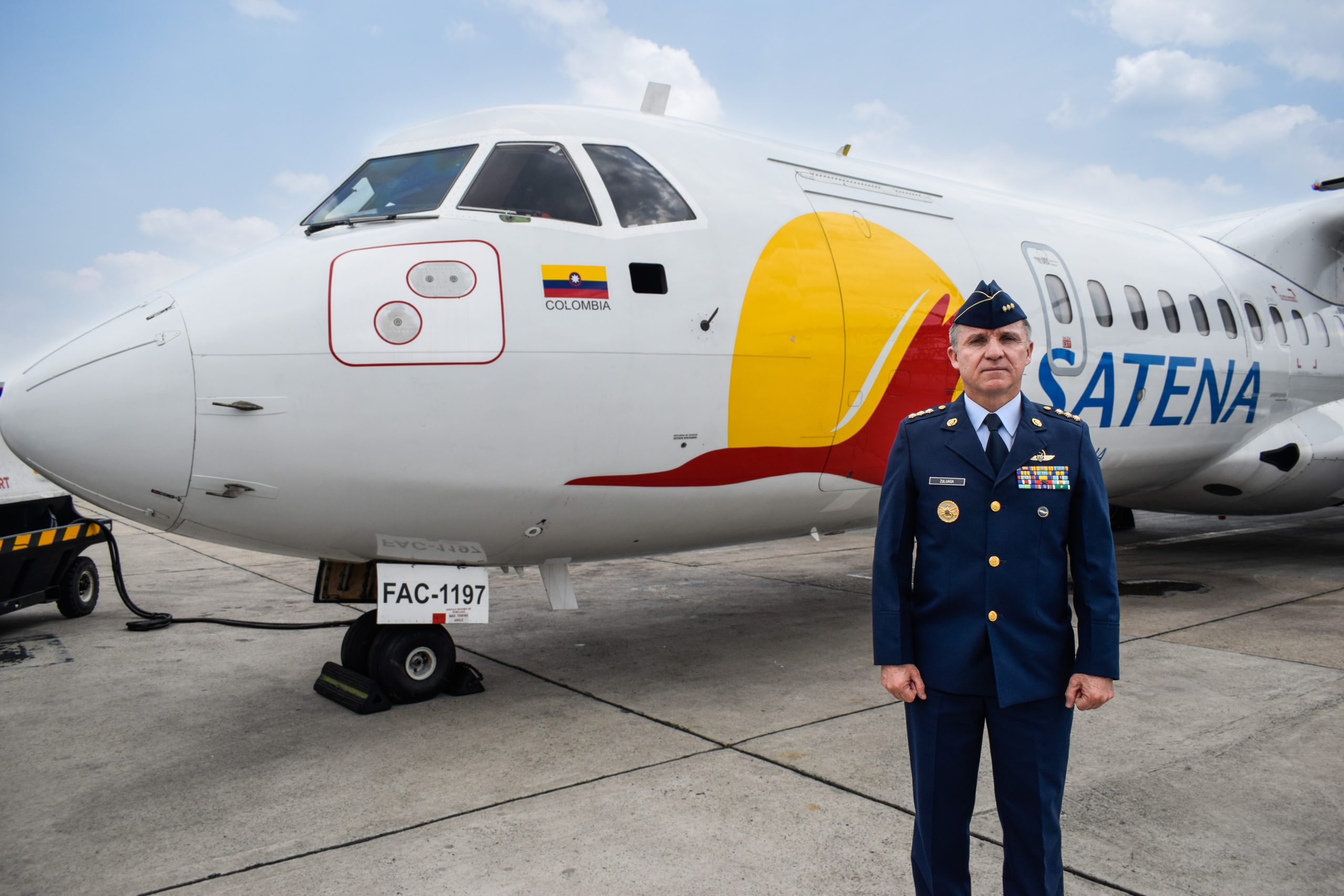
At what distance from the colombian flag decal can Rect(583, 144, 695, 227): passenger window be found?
37cm

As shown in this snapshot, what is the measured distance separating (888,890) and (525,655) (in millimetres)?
3742

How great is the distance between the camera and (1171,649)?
616 cm

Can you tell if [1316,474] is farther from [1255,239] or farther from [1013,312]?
[1013,312]

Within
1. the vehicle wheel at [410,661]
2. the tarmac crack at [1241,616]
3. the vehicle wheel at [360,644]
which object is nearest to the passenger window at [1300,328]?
the tarmac crack at [1241,616]

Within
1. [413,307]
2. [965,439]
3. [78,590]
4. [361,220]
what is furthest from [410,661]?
[78,590]

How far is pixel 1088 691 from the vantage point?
2340 mm

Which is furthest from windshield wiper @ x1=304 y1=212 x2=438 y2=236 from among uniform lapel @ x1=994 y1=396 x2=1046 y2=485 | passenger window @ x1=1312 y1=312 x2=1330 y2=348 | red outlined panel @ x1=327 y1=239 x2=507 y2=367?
passenger window @ x1=1312 y1=312 x2=1330 y2=348

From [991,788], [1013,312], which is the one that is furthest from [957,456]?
[991,788]

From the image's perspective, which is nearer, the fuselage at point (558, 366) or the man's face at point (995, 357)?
the man's face at point (995, 357)

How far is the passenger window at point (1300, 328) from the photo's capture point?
30.4 feet

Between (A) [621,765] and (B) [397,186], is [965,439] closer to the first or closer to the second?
(A) [621,765]

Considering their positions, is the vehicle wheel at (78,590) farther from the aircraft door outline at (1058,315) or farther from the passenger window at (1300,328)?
the passenger window at (1300,328)

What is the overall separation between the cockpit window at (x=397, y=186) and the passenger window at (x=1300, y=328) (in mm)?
8574

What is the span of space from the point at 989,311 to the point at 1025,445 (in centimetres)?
37
